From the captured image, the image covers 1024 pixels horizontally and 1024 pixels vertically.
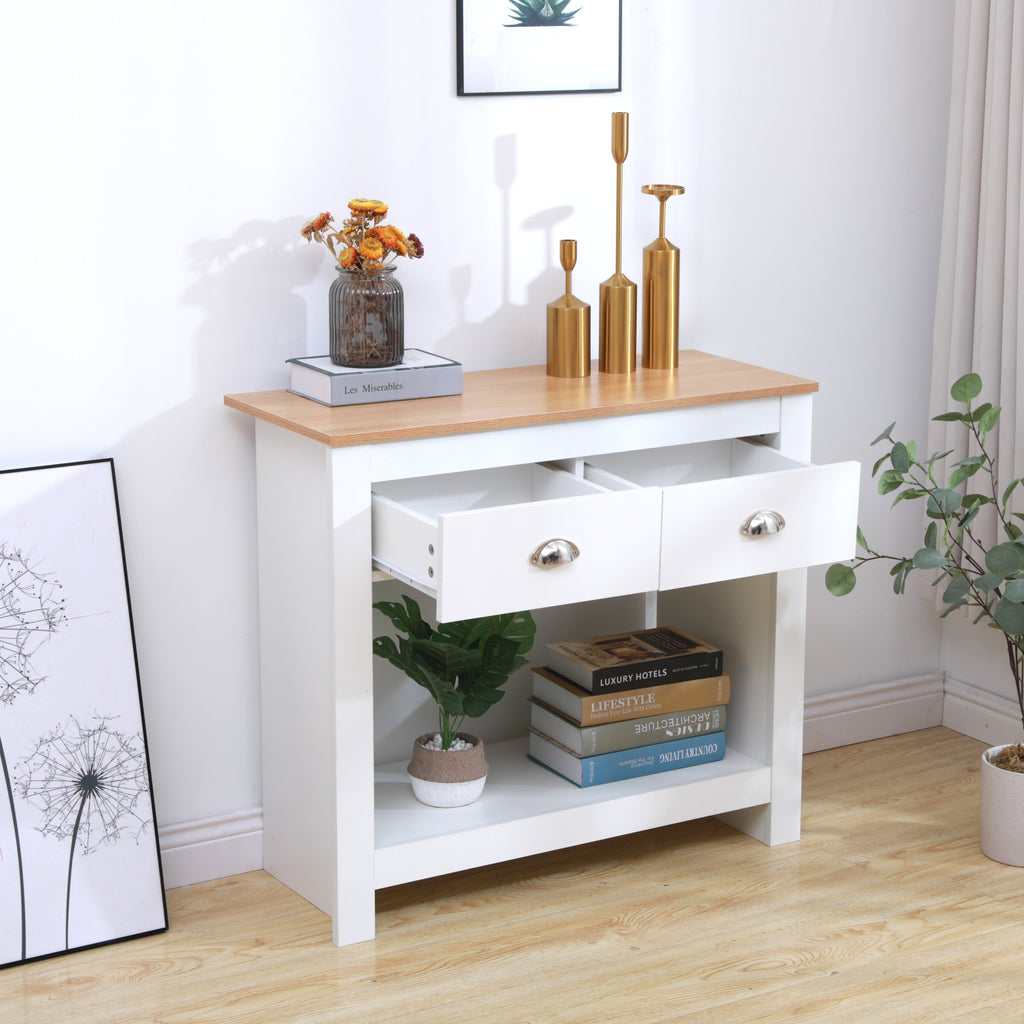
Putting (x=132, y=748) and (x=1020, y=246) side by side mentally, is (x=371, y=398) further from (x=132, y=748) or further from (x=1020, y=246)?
(x=1020, y=246)

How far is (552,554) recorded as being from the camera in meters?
1.87

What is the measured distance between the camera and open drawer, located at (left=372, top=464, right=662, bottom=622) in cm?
181

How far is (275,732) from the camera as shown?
7.29ft

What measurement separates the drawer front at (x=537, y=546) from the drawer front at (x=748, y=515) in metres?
0.04

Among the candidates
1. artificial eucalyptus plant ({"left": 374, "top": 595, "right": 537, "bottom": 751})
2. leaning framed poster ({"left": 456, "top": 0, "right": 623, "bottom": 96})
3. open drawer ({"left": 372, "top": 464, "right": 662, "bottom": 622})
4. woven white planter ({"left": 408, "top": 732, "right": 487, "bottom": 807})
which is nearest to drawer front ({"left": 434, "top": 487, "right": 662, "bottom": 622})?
open drawer ({"left": 372, "top": 464, "right": 662, "bottom": 622})

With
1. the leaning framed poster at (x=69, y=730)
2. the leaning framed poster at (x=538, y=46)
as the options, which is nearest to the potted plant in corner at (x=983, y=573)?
the leaning framed poster at (x=538, y=46)

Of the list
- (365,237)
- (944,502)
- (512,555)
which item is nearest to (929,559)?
(944,502)

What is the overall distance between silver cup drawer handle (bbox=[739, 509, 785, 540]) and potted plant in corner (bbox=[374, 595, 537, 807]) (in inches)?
14.8

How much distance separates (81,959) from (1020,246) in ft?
6.23

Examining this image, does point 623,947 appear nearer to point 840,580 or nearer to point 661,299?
point 840,580

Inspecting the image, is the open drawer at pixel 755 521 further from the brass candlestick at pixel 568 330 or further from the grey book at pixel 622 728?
the grey book at pixel 622 728

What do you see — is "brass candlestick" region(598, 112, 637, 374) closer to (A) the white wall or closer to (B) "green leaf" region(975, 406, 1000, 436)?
(A) the white wall

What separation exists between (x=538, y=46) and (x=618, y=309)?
1.41ft

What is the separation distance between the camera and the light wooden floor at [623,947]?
1.91 metres
